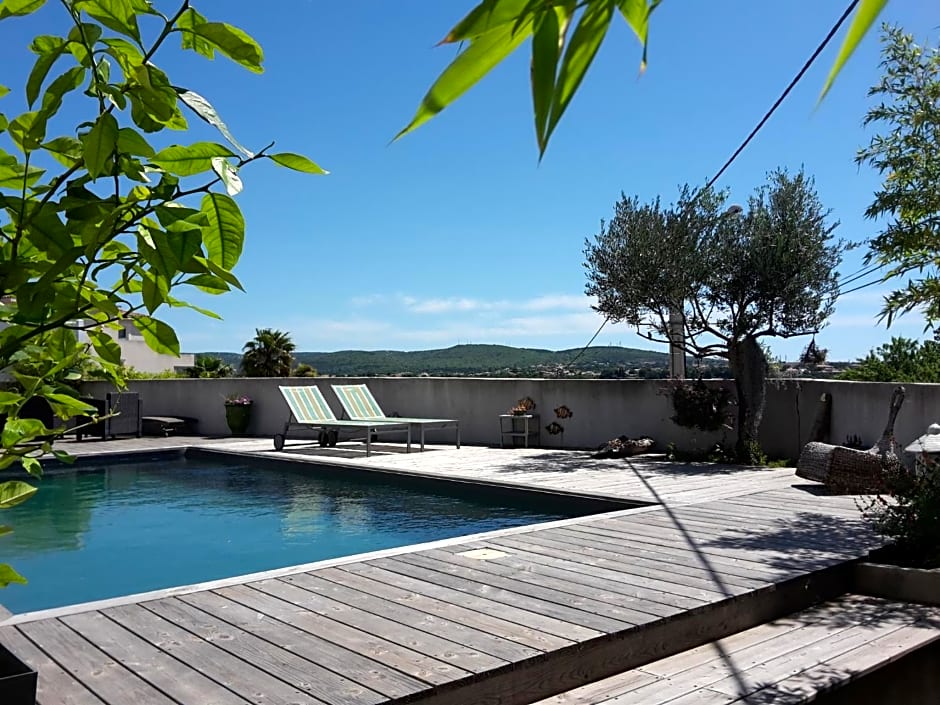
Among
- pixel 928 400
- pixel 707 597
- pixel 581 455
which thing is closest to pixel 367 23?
pixel 707 597

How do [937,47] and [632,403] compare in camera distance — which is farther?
[632,403]

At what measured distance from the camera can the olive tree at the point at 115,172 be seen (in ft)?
2.30

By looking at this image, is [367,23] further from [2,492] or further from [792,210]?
[792,210]

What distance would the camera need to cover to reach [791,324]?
1033 cm

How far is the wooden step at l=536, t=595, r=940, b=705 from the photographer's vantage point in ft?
10.8

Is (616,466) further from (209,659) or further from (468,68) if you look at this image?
(468,68)

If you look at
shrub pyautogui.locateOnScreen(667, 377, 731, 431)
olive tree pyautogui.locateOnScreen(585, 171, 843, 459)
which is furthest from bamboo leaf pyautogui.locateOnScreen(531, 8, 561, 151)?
shrub pyautogui.locateOnScreen(667, 377, 731, 431)

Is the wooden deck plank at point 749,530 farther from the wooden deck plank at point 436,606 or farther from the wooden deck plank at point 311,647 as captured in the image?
the wooden deck plank at point 311,647

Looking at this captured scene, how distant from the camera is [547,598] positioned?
4.14 metres

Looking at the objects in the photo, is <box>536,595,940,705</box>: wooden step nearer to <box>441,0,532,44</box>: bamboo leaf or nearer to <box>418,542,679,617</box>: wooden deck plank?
<box>418,542,679,617</box>: wooden deck plank

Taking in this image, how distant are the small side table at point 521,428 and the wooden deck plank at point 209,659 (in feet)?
30.2

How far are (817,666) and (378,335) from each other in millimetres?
27355

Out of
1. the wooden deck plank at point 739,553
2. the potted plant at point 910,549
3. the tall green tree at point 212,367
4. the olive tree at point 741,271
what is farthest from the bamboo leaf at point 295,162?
the tall green tree at point 212,367

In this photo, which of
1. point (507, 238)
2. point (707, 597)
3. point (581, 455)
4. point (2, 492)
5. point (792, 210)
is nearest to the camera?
point (2, 492)
